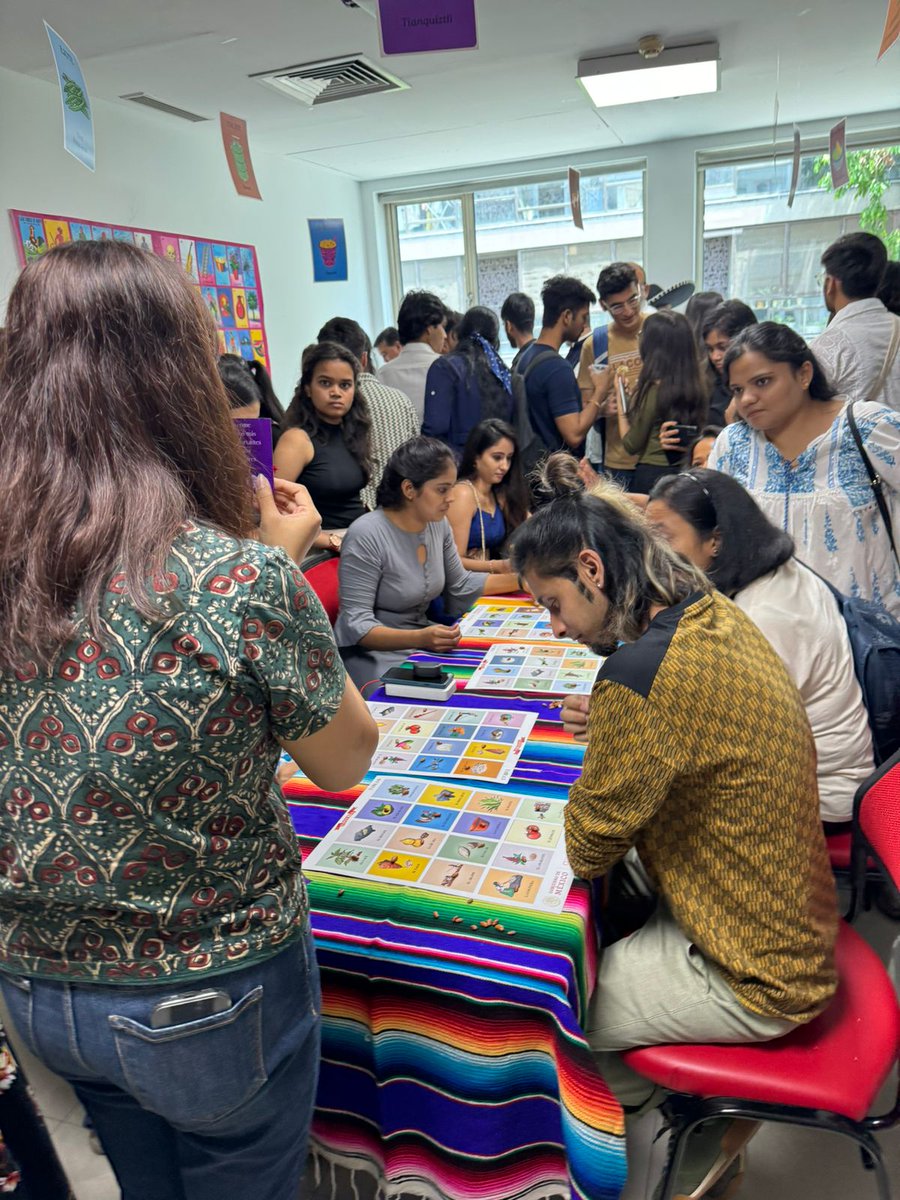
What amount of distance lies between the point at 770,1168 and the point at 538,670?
103cm

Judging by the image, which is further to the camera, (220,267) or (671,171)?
(671,171)

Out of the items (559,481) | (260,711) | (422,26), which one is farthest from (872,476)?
(260,711)

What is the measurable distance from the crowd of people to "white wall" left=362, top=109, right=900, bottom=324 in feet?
15.1

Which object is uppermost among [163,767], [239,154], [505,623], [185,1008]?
[239,154]

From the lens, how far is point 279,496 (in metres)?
1.46

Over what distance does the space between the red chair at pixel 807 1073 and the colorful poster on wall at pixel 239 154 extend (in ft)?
8.73

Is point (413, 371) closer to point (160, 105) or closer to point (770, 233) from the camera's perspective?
point (160, 105)

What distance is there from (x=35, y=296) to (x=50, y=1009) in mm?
649

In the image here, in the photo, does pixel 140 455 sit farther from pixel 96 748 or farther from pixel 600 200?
pixel 600 200

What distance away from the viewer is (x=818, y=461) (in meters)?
2.11

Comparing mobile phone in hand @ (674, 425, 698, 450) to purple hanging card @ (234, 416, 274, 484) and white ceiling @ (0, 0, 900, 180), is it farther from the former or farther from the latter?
purple hanging card @ (234, 416, 274, 484)

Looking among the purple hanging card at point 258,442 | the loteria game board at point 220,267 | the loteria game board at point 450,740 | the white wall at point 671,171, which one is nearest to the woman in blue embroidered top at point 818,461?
the loteria game board at point 450,740

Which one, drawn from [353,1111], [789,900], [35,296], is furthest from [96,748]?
[789,900]

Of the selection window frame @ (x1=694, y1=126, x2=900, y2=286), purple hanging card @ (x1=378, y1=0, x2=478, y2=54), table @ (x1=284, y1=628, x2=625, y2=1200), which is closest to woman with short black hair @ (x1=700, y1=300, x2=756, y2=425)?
purple hanging card @ (x1=378, y1=0, x2=478, y2=54)
